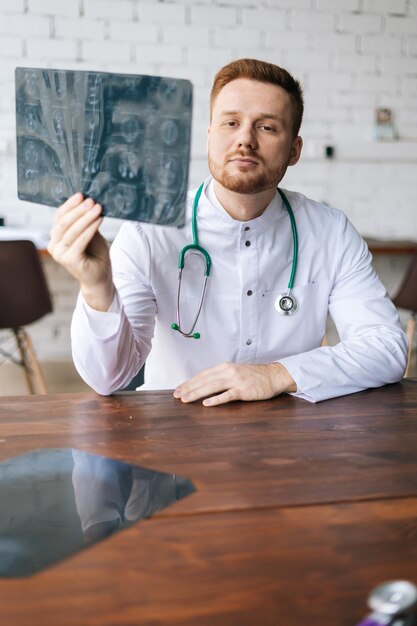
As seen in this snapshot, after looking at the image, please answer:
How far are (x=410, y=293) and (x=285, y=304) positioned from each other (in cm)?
180

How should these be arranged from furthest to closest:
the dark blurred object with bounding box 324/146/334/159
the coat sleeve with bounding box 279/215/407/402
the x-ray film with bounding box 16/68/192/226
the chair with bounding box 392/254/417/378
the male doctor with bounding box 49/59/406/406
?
the dark blurred object with bounding box 324/146/334/159
the chair with bounding box 392/254/417/378
the male doctor with bounding box 49/59/406/406
the coat sleeve with bounding box 279/215/407/402
the x-ray film with bounding box 16/68/192/226

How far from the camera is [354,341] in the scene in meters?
1.56

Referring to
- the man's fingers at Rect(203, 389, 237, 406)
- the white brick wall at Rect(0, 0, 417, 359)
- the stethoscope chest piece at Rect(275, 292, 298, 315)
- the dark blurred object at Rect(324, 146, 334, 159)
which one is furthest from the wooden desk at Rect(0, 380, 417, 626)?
the dark blurred object at Rect(324, 146, 334, 159)

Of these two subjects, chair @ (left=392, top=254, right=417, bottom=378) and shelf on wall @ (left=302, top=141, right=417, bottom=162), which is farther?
shelf on wall @ (left=302, top=141, right=417, bottom=162)

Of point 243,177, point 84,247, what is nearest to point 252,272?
point 243,177

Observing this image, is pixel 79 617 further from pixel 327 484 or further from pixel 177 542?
pixel 327 484

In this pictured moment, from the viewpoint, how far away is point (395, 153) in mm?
4449

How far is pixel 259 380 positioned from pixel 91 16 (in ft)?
10.5

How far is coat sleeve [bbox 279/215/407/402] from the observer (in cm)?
140

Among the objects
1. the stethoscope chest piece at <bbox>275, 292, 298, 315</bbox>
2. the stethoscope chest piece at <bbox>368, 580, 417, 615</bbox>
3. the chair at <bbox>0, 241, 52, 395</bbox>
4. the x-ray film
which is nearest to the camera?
the stethoscope chest piece at <bbox>368, 580, 417, 615</bbox>

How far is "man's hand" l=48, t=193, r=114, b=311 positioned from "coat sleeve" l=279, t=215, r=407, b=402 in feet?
1.26

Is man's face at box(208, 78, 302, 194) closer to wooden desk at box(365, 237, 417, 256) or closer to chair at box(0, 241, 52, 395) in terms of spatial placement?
chair at box(0, 241, 52, 395)

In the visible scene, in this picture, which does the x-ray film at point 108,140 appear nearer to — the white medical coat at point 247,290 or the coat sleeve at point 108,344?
the coat sleeve at point 108,344

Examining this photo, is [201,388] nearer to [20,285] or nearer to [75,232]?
[75,232]
